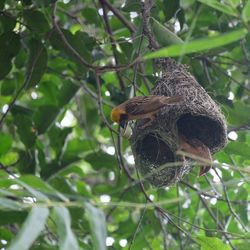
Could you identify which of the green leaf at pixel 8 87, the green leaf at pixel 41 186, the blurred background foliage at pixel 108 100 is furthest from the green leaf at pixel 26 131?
the green leaf at pixel 41 186

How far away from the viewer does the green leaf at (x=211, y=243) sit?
2.45 m

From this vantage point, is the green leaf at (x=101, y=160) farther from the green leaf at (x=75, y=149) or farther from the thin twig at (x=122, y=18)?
the thin twig at (x=122, y=18)

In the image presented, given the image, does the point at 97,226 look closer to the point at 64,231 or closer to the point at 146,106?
the point at 64,231

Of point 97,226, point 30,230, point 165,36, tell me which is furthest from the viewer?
point 165,36

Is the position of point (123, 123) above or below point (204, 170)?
above

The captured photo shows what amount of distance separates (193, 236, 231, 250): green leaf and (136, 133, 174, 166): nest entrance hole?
48cm

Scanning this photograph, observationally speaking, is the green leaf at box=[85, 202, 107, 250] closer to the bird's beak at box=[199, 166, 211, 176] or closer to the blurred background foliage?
the blurred background foliage

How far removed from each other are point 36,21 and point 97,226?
6.13ft

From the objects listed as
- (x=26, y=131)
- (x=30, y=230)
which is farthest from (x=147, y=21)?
(x=30, y=230)

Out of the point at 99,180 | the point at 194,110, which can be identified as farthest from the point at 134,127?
the point at 99,180

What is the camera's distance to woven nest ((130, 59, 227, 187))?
9.10 feet

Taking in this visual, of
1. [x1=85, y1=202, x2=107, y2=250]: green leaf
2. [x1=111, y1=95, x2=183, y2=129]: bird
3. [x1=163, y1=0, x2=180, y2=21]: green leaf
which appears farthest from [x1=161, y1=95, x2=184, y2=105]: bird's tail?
[x1=85, y1=202, x2=107, y2=250]: green leaf

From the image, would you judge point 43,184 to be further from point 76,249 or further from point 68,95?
point 68,95

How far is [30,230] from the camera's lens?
4.37ft
